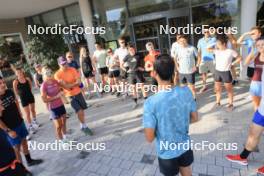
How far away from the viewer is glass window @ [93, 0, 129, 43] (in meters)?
7.62

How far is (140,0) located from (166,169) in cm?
645

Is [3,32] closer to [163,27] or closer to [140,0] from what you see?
[140,0]

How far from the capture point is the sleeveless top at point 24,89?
4.46 m

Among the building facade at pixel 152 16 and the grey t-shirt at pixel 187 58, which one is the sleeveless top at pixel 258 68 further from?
the building facade at pixel 152 16

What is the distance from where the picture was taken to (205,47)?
207 inches

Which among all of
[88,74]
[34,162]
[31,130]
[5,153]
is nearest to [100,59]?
[88,74]

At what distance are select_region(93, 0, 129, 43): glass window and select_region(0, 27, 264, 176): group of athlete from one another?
1.75 m

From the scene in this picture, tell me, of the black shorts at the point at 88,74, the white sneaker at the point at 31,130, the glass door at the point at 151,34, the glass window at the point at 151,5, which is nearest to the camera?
the white sneaker at the point at 31,130

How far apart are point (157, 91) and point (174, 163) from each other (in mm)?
667

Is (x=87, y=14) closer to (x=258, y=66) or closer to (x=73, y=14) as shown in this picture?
(x=73, y=14)

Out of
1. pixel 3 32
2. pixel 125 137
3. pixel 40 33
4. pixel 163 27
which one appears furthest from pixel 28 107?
pixel 3 32

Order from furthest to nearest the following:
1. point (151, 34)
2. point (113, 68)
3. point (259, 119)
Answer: point (151, 34) < point (113, 68) < point (259, 119)

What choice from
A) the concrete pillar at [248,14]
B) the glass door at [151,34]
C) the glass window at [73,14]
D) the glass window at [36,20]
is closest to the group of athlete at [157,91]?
the concrete pillar at [248,14]

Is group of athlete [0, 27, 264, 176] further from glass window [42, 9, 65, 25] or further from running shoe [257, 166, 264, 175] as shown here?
glass window [42, 9, 65, 25]
